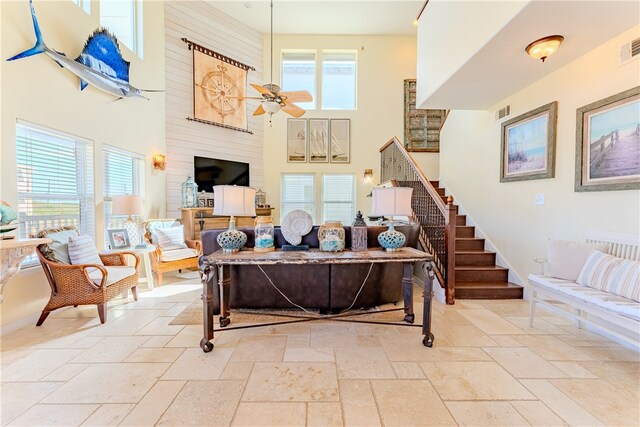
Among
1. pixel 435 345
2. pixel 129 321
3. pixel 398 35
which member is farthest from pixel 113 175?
pixel 398 35

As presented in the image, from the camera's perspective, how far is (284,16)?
6488 millimetres

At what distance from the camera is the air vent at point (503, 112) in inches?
161

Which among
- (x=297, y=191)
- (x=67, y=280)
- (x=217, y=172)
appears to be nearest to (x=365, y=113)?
(x=297, y=191)

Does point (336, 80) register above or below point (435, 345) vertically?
above

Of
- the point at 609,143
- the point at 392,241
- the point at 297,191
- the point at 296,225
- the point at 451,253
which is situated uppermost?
the point at 609,143

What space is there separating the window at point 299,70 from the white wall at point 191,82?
772mm

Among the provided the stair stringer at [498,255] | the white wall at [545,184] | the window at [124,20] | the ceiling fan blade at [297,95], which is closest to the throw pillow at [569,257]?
the white wall at [545,184]

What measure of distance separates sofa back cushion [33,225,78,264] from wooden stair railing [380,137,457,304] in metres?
4.43

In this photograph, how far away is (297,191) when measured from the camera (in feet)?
24.2

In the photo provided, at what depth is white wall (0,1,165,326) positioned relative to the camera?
269 centimetres

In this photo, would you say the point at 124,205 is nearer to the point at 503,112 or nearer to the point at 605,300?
the point at 605,300

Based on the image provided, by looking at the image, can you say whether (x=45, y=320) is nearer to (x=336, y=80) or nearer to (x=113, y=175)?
(x=113, y=175)

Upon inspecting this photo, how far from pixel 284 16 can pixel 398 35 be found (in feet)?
9.58

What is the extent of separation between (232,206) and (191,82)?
4.68 meters
